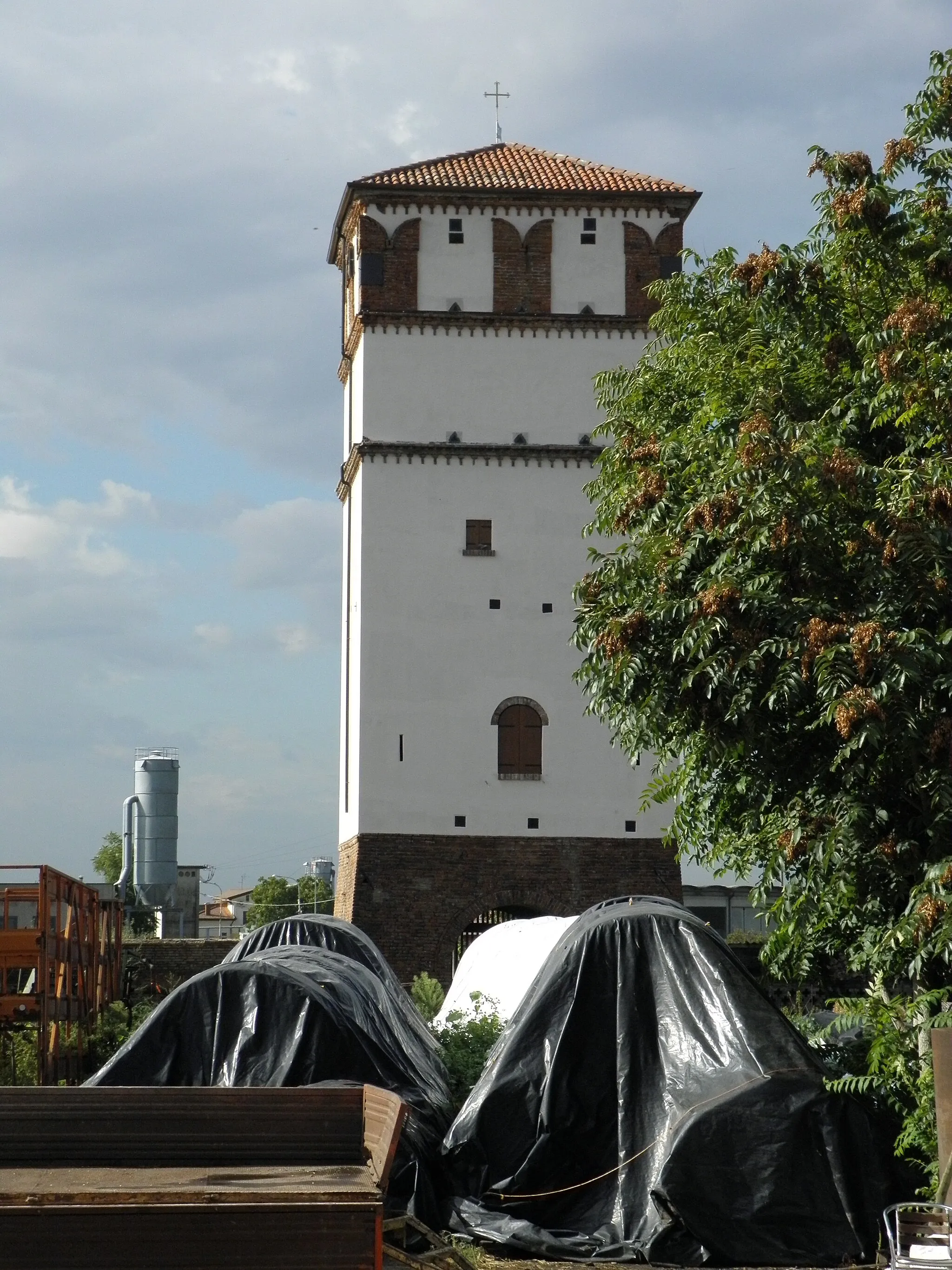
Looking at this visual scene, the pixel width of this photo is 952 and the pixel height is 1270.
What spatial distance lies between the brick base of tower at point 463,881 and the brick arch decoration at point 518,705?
2.40 m

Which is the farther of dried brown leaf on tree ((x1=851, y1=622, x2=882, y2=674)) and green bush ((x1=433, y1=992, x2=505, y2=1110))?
green bush ((x1=433, y1=992, x2=505, y2=1110))

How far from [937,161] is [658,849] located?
21738mm

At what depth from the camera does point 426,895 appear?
30312mm

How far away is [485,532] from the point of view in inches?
1262

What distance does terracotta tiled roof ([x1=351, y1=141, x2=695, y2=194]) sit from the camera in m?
32.6

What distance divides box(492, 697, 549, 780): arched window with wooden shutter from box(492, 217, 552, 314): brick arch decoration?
26.7 feet

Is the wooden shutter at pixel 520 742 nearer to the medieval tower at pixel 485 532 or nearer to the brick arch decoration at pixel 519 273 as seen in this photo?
the medieval tower at pixel 485 532

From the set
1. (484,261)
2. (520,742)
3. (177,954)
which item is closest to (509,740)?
(520,742)

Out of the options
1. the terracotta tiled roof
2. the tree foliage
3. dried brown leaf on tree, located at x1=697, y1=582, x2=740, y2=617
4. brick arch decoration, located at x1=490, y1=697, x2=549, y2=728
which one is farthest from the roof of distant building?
the tree foliage

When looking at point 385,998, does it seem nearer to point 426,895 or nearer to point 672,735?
point 672,735

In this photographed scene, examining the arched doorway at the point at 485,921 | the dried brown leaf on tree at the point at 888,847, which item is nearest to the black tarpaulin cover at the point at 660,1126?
the dried brown leaf on tree at the point at 888,847

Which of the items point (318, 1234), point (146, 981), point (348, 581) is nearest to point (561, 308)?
point (348, 581)

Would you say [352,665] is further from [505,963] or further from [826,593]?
[826,593]

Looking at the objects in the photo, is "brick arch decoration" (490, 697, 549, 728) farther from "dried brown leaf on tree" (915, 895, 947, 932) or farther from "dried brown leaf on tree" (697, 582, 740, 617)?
"dried brown leaf on tree" (915, 895, 947, 932)
